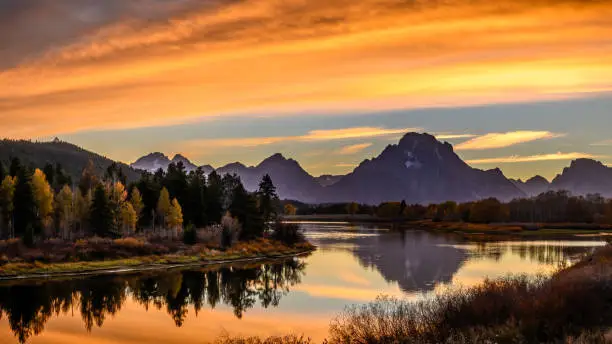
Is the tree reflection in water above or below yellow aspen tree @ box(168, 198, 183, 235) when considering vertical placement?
below

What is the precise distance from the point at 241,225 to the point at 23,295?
5276cm

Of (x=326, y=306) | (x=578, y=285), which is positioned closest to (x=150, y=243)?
(x=326, y=306)

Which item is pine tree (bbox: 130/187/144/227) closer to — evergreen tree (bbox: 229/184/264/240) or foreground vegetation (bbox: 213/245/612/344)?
evergreen tree (bbox: 229/184/264/240)

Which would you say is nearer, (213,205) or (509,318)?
(509,318)

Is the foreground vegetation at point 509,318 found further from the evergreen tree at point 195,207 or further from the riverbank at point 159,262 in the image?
the evergreen tree at point 195,207

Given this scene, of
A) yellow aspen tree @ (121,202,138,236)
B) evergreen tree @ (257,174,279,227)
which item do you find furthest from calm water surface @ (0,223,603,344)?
evergreen tree @ (257,174,279,227)

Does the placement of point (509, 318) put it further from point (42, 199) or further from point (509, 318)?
point (42, 199)

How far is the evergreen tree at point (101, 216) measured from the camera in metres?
93.6

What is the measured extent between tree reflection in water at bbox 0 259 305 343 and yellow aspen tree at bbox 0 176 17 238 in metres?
27.3

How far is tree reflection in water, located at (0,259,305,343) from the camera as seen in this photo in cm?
4878

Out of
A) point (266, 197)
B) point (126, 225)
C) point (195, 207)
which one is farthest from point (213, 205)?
point (126, 225)

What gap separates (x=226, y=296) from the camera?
5875cm

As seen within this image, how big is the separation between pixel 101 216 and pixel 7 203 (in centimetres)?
1245

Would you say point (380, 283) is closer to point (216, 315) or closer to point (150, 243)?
point (216, 315)
